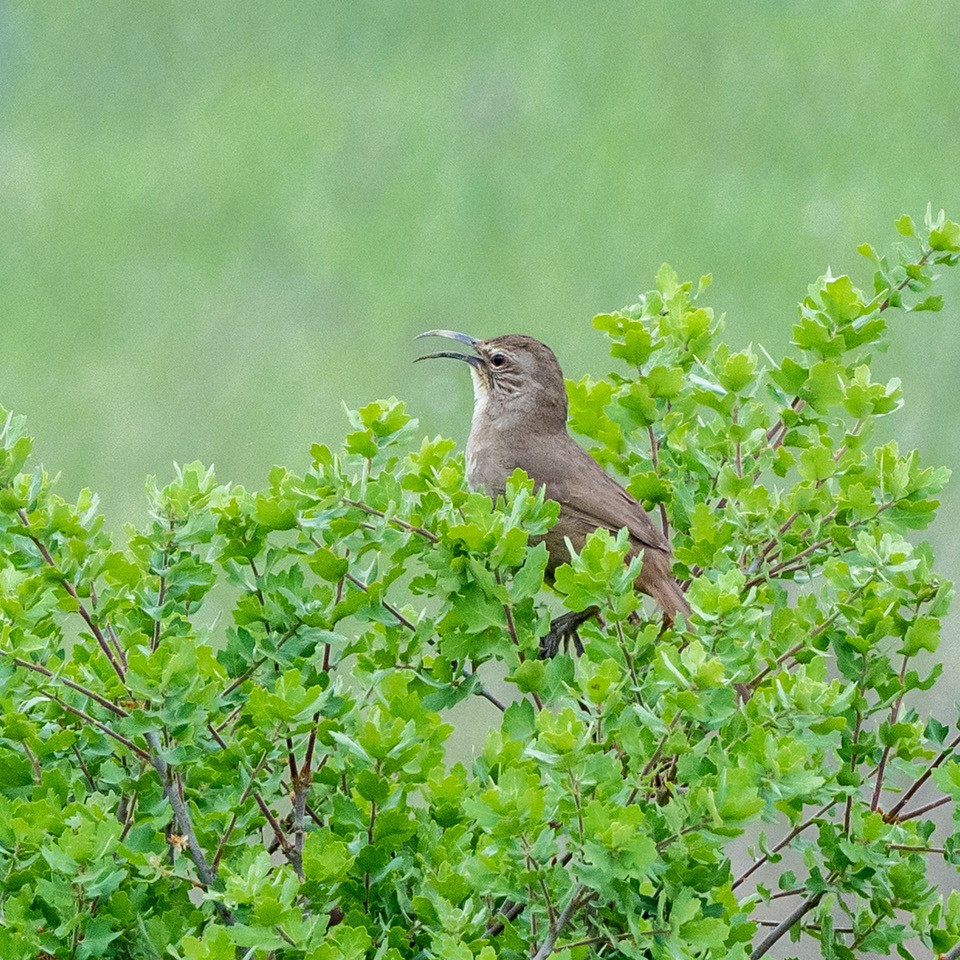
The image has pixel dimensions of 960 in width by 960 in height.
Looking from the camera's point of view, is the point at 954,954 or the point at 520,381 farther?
the point at 520,381

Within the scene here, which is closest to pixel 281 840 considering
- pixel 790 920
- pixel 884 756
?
pixel 790 920

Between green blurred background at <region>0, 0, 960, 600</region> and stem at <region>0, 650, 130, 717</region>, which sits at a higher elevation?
green blurred background at <region>0, 0, 960, 600</region>

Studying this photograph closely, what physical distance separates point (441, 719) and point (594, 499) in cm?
113

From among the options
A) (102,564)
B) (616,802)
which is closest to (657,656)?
(616,802)

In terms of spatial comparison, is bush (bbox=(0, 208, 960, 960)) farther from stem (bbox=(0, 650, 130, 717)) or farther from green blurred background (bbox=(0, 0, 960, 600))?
green blurred background (bbox=(0, 0, 960, 600))

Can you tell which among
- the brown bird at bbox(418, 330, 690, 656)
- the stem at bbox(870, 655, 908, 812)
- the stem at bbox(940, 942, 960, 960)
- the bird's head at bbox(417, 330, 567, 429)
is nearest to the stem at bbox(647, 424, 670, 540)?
the brown bird at bbox(418, 330, 690, 656)

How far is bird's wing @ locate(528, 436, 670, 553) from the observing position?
10.9 ft

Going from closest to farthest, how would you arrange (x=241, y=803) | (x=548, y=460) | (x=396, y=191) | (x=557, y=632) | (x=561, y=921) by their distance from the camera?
1. (x=561, y=921)
2. (x=241, y=803)
3. (x=557, y=632)
4. (x=548, y=460)
5. (x=396, y=191)

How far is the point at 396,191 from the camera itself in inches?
284

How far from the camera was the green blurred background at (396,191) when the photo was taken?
661 centimetres

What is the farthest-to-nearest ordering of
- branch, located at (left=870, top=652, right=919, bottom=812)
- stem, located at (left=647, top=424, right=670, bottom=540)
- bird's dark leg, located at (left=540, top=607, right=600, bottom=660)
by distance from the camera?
bird's dark leg, located at (left=540, top=607, right=600, bottom=660) → stem, located at (left=647, top=424, right=670, bottom=540) → branch, located at (left=870, top=652, right=919, bottom=812)

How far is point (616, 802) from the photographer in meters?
1.93

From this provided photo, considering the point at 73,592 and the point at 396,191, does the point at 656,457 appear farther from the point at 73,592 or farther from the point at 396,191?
the point at 396,191

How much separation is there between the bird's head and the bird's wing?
0.91 ft
